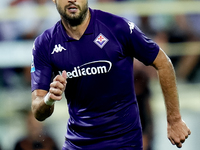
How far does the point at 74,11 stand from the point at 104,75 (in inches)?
19.2

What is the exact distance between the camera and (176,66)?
7.13m

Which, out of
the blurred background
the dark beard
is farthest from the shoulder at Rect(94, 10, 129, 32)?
the blurred background

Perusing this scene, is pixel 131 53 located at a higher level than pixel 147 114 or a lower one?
higher

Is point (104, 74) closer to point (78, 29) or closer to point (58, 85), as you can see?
point (78, 29)

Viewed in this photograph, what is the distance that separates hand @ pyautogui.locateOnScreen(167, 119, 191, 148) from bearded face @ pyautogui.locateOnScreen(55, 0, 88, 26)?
971mm

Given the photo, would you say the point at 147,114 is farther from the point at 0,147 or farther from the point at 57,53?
the point at 57,53

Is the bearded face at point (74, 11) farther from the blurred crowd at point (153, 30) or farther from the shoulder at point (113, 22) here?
the blurred crowd at point (153, 30)

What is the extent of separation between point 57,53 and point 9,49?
381cm

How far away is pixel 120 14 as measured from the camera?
279 inches

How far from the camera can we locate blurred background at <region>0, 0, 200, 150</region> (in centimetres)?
657

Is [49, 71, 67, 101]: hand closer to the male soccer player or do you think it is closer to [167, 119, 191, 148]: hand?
the male soccer player

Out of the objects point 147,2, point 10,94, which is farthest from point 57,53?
point 147,2

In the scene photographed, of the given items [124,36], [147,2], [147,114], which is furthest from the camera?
[147,2]

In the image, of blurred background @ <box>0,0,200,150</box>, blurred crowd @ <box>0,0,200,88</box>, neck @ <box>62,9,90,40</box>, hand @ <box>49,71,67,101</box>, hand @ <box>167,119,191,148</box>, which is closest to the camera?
hand @ <box>49,71,67,101</box>
